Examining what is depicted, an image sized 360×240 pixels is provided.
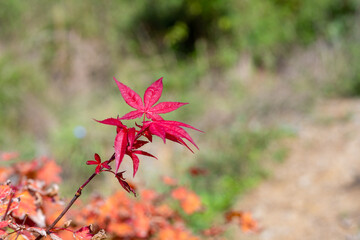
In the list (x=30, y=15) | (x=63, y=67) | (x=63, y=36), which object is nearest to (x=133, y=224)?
(x=63, y=67)

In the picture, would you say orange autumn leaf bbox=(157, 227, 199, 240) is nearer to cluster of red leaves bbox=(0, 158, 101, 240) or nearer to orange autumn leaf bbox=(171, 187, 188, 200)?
orange autumn leaf bbox=(171, 187, 188, 200)

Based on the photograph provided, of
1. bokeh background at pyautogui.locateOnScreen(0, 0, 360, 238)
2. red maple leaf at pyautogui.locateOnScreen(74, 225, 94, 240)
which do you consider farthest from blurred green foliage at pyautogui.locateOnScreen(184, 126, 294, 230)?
red maple leaf at pyautogui.locateOnScreen(74, 225, 94, 240)

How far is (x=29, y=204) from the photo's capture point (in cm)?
98

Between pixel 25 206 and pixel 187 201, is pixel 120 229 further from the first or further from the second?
pixel 25 206

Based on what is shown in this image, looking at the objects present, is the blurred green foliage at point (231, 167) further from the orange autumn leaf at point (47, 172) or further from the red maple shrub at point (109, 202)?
the orange autumn leaf at point (47, 172)

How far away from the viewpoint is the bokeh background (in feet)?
14.6

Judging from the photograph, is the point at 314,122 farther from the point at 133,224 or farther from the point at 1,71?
the point at 1,71

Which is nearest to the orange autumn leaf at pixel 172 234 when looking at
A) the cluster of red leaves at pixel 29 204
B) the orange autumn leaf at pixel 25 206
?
the cluster of red leaves at pixel 29 204

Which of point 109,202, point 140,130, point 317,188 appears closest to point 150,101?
point 140,130

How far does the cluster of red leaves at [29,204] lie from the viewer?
0.73 m

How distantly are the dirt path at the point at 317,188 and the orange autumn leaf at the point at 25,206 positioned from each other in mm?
2271

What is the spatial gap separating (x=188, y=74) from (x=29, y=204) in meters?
6.63

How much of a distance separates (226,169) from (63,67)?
4.71 metres

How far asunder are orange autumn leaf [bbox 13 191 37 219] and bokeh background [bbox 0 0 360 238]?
7.55 ft
